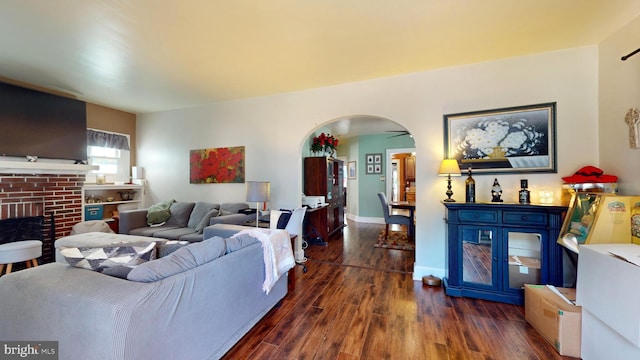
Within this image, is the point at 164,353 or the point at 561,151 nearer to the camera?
the point at 164,353

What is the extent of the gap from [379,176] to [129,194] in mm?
5784

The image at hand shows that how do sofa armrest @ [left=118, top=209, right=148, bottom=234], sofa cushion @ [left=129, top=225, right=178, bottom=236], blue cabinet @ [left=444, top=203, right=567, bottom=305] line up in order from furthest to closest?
sofa armrest @ [left=118, top=209, right=148, bottom=234]
sofa cushion @ [left=129, top=225, right=178, bottom=236]
blue cabinet @ [left=444, top=203, right=567, bottom=305]

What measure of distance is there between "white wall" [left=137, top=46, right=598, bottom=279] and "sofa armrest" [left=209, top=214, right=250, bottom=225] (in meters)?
0.49

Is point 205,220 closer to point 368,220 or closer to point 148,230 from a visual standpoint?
point 148,230

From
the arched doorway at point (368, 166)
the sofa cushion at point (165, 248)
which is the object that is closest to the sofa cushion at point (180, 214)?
the sofa cushion at point (165, 248)

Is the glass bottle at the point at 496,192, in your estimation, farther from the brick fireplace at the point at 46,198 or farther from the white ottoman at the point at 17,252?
the brick fireplace at the point at 46,198

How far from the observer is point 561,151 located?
8.52 feet

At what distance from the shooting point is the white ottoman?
8.47 feet

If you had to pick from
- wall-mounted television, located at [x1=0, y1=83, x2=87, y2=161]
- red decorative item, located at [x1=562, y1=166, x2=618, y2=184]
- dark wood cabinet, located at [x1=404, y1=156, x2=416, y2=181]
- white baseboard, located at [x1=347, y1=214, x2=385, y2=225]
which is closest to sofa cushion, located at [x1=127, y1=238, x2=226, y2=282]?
red decorative item, located at [x1=562, y1=166, x2=618, y2=184]

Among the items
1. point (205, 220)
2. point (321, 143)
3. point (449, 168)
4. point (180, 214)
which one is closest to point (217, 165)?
point (180, 214)

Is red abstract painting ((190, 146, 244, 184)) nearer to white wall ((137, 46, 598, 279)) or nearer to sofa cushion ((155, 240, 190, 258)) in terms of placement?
white wall ((137, 46, 598, 279))

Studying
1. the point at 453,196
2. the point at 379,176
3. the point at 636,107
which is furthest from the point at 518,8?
the point at 379,176

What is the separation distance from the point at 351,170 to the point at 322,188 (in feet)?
8.45

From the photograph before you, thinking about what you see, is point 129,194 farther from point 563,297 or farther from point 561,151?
point 561,151
